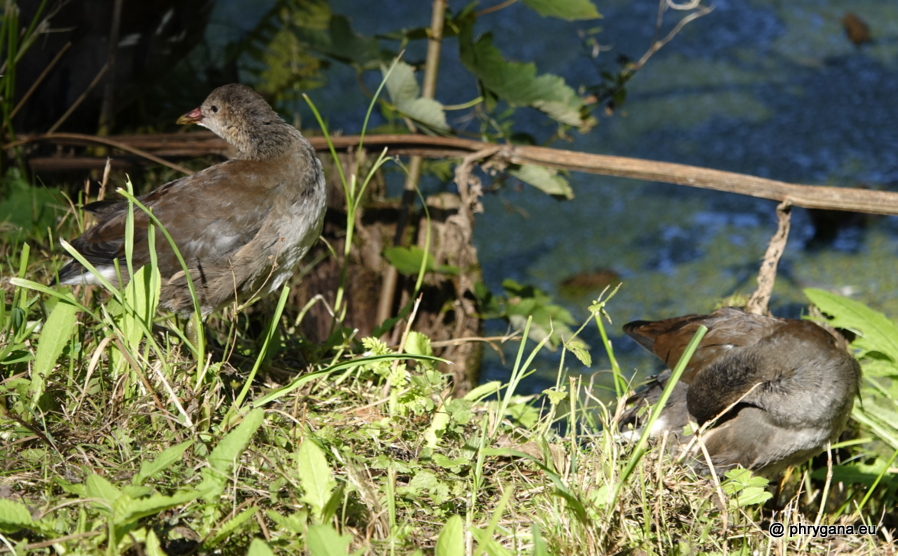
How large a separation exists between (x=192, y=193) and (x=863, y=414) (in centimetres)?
216

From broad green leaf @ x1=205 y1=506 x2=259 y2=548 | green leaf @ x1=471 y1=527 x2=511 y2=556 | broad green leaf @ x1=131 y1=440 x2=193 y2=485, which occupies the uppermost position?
broad green leaf @ x1=131 y1=440 x2=193 y2=485

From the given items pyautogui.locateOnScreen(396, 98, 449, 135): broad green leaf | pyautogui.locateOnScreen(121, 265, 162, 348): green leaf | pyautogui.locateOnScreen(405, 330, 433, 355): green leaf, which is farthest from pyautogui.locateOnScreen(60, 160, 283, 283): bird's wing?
pyautogui.locateOnScreen(396, 98, 449, 135): broad green leaf

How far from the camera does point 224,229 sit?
7.33ft

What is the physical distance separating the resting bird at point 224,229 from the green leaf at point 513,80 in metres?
0.87

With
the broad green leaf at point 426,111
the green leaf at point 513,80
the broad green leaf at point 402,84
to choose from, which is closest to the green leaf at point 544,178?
the green leaf at point 513,80

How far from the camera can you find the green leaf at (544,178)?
3037mm

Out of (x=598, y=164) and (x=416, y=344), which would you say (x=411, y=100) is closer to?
(x=598, y=164)

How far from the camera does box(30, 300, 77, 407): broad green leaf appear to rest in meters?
1.75

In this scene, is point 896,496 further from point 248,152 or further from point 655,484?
point 248,152

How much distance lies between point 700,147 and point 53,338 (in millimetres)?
3848

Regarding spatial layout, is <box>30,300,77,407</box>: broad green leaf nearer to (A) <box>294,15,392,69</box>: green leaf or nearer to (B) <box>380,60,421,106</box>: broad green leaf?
(B) <box>380,60,421,106</box>: broad green leaf

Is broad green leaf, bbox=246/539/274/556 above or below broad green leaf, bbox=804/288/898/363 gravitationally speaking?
above

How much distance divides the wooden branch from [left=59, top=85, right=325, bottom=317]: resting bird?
0.71 metres

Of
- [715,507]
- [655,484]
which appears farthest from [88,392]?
[715,507]
